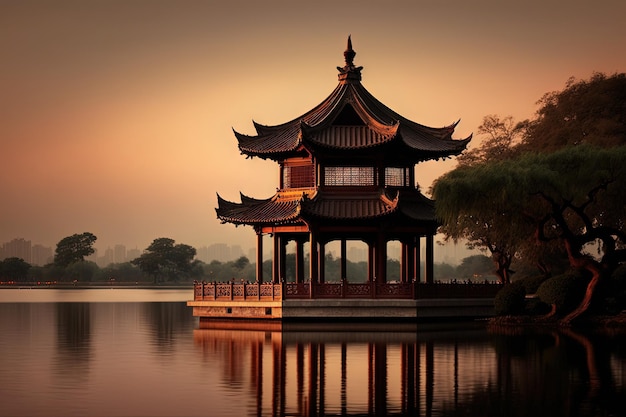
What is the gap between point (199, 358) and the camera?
30.4 meters

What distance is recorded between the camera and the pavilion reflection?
20141 millimetres

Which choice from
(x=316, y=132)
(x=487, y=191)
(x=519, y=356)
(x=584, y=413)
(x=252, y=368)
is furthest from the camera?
(x=316, y=132)

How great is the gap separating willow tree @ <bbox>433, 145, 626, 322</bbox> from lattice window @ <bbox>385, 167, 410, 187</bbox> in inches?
262

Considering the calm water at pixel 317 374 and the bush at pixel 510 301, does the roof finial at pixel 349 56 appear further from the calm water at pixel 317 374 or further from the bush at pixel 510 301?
the calm water at pixel 317 374

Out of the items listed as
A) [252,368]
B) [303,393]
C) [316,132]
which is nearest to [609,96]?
[316,132]

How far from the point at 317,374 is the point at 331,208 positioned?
26.8 meters

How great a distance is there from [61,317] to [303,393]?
141 ft

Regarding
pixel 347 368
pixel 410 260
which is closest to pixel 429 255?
pixel 410 260

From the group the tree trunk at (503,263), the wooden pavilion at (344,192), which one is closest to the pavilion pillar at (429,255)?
the wooden pavilion at (344,192)

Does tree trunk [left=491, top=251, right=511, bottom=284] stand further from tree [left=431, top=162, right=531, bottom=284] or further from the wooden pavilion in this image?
tree [left=431, top=162, right=531, bottom=284]

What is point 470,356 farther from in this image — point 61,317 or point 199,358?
Result: point 61,317

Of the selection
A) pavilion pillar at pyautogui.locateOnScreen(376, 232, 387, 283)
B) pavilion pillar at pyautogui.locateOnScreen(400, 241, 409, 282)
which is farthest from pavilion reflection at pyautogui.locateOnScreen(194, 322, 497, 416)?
pavilion pillar at pyautogui.locateOnScreen(400, 241, 409, 282)

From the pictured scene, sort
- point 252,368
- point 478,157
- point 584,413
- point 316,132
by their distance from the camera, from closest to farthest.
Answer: point 584,413 → point 252,368 → point 316,132 → point 478,157

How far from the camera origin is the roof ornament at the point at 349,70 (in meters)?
56.4
